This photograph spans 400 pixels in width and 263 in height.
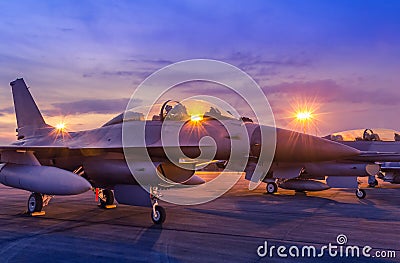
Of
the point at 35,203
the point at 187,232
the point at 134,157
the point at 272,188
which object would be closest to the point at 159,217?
the point at 187,232

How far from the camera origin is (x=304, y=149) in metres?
9.98

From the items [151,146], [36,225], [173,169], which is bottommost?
[36,225]

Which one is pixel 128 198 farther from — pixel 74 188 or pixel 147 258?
pixel 147 258

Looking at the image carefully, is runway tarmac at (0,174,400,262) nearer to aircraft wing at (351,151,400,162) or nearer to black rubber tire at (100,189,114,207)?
black rubber tire at (100,189,114,207)

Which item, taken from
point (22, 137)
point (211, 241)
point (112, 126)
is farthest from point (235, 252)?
point (22, 137)

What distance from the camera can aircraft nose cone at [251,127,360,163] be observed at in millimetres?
9859

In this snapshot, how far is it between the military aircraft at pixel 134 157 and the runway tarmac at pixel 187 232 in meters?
0.85

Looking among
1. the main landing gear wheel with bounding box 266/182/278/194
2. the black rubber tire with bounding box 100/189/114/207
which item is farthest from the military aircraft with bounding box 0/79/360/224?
the main landing gear wheel with bounding box 266/182/278/194

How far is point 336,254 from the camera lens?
604 cm

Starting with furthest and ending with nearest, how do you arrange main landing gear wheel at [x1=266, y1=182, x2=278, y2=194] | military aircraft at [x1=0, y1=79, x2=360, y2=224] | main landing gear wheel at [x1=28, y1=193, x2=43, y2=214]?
main landing gear wheel at [x1=266, y1=182, x2=278, y2=194], main landing gear wheel at [x1=28, y1=193, x2=43, y2=214], military aircraft at [x1=0, y1=79, x2=360, y2=224]

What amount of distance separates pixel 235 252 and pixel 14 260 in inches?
138

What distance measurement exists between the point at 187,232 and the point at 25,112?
10.2 metres

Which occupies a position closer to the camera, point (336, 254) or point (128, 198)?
point (336, 254)

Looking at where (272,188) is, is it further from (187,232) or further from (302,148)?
(187,232)
